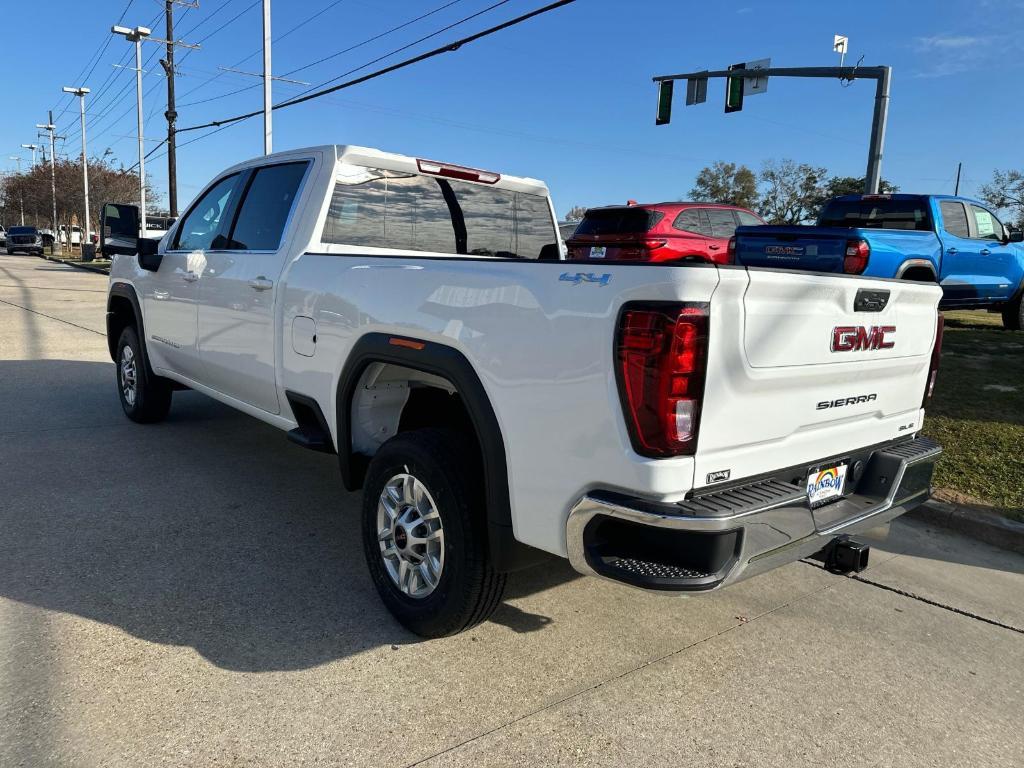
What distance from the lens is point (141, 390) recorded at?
619cm

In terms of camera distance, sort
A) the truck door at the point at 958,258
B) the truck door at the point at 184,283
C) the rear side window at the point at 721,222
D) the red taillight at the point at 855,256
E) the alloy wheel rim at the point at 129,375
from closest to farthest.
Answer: the truck door at the point at 184,283 → the alloy wheel rim at the point at 129,375 → the red taillight at the point at 855,256 → the truck door at the point at 958,258 → the rear side window at the point at 721,222

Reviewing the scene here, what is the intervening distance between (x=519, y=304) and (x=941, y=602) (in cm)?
270

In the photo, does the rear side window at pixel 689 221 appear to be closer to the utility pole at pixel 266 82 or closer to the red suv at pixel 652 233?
the red suv at pixel 652 233

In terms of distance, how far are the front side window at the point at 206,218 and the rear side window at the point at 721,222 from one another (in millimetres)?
10110

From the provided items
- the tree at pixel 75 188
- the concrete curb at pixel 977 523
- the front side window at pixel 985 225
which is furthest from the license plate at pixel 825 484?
the tree at pixel 75 188

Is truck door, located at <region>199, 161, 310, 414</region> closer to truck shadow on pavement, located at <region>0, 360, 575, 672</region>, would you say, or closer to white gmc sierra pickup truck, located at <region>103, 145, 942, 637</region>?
white gmc sierra pickup truck, located at <region>103, 145, 942, 637</region>

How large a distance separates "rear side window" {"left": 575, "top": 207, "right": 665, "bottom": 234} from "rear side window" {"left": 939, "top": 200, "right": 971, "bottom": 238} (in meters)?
4.18

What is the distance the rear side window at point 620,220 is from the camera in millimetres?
12672

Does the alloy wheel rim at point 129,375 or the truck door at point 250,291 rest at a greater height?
the truck door at point 250,291

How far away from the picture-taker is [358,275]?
11.2 feet

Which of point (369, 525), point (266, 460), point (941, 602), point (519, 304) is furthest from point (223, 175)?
point (941, 602)

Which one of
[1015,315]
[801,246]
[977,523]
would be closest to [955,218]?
[1015,315]

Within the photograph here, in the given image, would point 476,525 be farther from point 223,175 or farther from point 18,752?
point 223,175

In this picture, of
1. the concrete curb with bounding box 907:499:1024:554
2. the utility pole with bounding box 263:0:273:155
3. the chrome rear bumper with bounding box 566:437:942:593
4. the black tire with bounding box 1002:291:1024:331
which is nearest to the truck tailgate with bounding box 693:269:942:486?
the chrome rear bumper with bounding box 566:437:942:593
